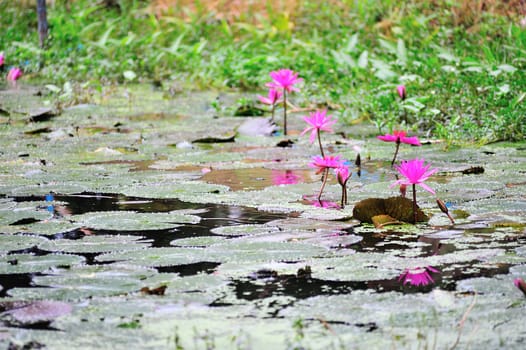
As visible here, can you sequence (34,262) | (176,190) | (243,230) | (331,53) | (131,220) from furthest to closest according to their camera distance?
(331,53)
(176,190)
(131,220)
(243,230)
(34,262)

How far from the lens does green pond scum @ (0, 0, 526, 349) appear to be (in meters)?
1.84

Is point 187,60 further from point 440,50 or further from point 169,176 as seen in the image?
point 169,176

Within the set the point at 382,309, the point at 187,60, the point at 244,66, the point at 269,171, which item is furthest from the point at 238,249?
the point at 187,60

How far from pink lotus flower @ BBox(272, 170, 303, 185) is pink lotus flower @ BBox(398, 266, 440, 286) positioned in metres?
1.31

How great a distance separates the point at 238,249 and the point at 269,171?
4.64 ft

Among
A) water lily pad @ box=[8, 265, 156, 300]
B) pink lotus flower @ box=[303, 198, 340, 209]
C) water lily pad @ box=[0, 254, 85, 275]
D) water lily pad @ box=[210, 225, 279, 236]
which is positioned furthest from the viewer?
pink lotus flower @ box=[303, 198, 340, 209]

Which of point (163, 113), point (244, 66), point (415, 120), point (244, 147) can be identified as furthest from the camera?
point (244, 66)

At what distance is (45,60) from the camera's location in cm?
874

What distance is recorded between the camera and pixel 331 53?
758 centimetres

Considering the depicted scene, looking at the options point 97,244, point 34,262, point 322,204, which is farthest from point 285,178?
point 34,262

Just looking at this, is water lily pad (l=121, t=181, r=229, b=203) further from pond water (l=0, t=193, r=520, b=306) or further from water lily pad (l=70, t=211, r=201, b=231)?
water lily pad (l=70, t=211, r=201, b=231)

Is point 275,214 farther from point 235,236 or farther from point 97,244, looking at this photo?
point 97,244

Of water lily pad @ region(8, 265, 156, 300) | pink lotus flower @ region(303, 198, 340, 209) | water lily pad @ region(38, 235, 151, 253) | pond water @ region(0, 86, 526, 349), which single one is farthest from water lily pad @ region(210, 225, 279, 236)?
water lily pad @ region(8, 265, 156, 300)

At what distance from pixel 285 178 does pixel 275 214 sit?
728mm
